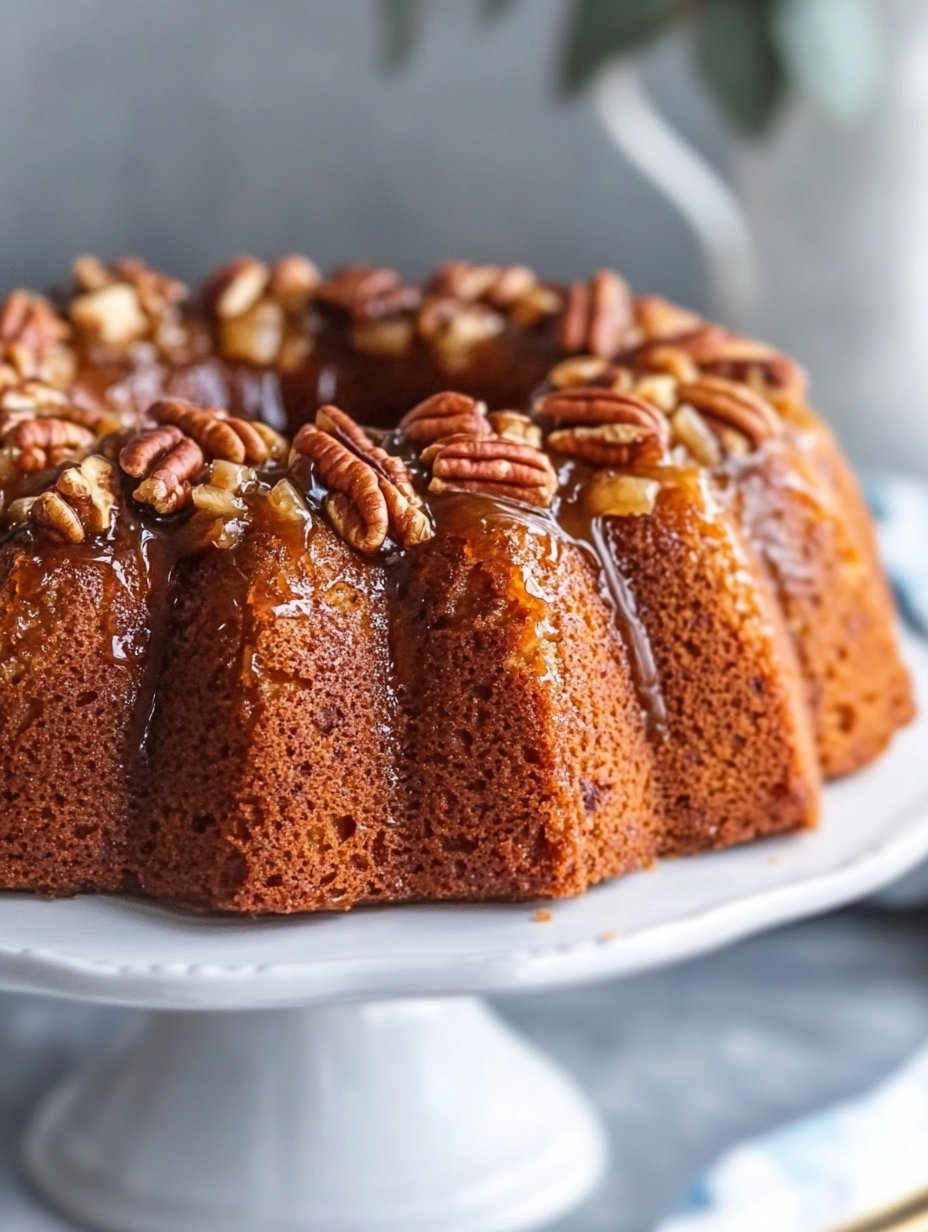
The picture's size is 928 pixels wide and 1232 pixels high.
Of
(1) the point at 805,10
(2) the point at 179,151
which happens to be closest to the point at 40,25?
(2) the point at 179,151

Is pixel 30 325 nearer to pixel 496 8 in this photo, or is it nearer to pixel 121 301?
pixel 121 301

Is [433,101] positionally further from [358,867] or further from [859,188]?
[358,867]

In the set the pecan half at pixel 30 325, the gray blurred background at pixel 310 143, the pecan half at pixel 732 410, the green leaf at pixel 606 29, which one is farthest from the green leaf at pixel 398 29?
the pecan half at pixel 732 410

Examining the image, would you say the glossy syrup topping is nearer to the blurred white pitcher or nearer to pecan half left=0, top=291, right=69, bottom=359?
pecan half left=0, top=291, right=69, bottom=359

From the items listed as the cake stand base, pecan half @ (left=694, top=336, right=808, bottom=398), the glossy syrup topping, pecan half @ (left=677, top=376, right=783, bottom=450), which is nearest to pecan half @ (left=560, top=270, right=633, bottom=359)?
the glossy syrup topping

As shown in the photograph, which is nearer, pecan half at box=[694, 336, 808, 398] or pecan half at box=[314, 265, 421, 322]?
pecan half at box=[694, 336, 808, 398]

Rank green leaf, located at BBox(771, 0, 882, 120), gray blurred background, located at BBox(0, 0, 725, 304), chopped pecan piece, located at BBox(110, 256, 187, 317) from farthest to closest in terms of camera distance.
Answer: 1. gray blurred background, located at BBox(0, 0, 725, 304)
2. green leaf, located at BBox(771, 0, 882, 120)
3. chopped pecan piece, located at BBox(110, 256, 187, 317)
